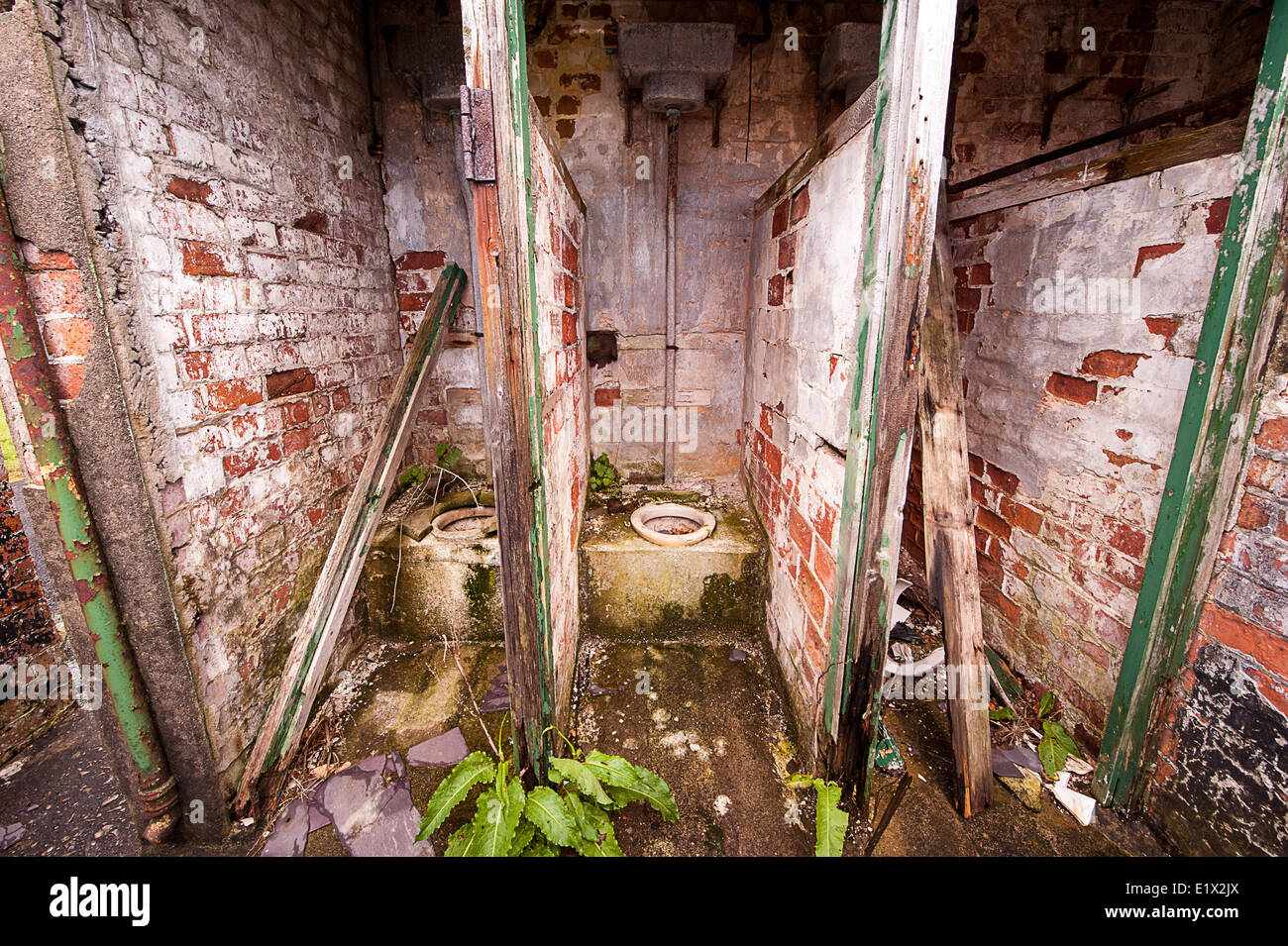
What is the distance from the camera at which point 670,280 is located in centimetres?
280

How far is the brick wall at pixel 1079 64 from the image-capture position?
2.44 metres

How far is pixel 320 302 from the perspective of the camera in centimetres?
207

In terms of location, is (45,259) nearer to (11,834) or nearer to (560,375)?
(560,375)

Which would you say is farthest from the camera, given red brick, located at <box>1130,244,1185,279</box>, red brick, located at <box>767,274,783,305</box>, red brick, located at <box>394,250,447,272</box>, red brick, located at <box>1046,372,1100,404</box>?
red brick, located at <box>394,250,447,272</box>

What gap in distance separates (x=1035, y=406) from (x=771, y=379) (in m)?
0.99

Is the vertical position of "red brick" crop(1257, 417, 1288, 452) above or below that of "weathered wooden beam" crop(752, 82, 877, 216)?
below

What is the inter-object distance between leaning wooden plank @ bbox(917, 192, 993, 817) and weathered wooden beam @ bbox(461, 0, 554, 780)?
1.22 m

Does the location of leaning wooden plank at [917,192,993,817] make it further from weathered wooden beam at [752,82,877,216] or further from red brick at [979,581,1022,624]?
red brick at [979,581,1022,624]

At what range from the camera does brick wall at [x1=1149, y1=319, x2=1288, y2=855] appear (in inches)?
48.8

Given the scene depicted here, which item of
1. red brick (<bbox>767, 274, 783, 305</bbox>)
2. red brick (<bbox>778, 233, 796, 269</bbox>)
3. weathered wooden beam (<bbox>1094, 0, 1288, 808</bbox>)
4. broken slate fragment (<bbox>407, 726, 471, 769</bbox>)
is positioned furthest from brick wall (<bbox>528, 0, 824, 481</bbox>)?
weathered wooden beam (<bbox>1094, 0, 1288, 808</bbox>)

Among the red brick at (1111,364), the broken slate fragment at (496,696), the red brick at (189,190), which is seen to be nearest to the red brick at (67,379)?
the red brick at (189,190)

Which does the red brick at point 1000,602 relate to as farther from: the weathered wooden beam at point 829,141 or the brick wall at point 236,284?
the brick wall at point 236,284
